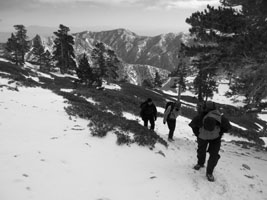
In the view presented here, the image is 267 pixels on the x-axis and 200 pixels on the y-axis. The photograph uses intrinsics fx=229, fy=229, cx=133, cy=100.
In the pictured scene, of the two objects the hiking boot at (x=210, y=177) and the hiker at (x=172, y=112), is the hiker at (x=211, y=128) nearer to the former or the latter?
the hiking boot at (x=210, y=177)

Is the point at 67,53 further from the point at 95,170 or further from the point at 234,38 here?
the point at 95,170

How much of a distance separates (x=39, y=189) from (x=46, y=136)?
3.02 meters

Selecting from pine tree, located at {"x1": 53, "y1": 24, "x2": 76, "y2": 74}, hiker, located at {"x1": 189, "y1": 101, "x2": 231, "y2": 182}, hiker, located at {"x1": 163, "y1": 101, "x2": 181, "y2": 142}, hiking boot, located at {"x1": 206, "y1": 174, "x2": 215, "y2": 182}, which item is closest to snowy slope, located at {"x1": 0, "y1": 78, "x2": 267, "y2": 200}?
hiking boot, located at {"x1": 206, "y1": 174, "x2": 215, "y2": 182}

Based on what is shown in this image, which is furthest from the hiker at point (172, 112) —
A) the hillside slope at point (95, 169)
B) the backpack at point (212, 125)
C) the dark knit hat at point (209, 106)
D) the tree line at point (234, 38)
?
the backpack at point (212, 125)

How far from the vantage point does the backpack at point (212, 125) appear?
6.37 metres

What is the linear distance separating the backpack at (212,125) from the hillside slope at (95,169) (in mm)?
1338

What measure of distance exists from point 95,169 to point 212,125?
3391mm

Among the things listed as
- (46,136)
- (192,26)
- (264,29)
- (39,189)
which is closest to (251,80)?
(264,29)

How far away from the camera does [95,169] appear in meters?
5.97

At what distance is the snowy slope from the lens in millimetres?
4891

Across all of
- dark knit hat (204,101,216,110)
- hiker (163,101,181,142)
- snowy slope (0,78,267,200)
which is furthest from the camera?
hiker (163,101,181,142)

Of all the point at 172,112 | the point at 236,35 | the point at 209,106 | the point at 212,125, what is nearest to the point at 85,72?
the point at 172,112

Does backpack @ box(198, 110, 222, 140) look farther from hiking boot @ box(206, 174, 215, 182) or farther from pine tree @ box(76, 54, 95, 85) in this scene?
pine tree @ box(76, 54, 95, 85)

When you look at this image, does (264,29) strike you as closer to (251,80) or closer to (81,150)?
(251,80)
